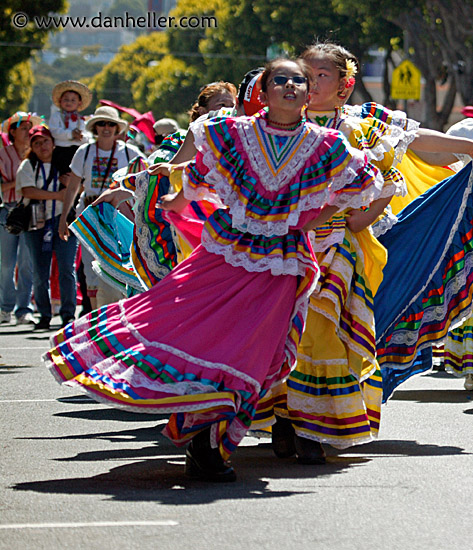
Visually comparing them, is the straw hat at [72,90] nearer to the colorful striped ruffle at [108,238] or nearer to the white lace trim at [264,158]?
the colorful striped ruffle at [108,238]

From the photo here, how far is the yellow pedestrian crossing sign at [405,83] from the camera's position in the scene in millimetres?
31562

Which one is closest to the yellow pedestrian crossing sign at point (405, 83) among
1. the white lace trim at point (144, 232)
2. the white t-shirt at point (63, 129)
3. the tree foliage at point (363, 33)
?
the tree foliage at point (363, 33)

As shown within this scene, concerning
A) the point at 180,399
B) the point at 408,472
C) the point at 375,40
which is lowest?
the point at 408,472

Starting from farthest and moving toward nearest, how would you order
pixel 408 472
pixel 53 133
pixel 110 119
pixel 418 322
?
pixel 53 133 → pixel 110 119 → pixel 418 322 → pixel 408 472

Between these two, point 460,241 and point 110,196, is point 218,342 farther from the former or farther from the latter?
point 110,196

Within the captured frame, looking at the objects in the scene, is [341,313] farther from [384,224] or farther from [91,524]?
[91,524]

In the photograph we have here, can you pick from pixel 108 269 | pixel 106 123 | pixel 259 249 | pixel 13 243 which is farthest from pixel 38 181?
pixel 259 249

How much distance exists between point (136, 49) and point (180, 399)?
105 m

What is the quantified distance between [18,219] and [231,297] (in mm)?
8012

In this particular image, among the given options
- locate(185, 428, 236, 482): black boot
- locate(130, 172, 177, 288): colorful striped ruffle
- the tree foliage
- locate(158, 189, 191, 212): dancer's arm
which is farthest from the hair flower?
the tree foliage

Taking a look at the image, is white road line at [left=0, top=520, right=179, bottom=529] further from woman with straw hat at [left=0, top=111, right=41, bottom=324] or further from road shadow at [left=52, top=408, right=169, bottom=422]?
woman with straw hat at [left=0, top=111, right=41, bottom=324]

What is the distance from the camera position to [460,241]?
26.3ft

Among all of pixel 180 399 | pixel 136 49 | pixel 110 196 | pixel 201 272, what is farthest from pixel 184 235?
pixel 136 49

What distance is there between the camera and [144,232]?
340 inches
